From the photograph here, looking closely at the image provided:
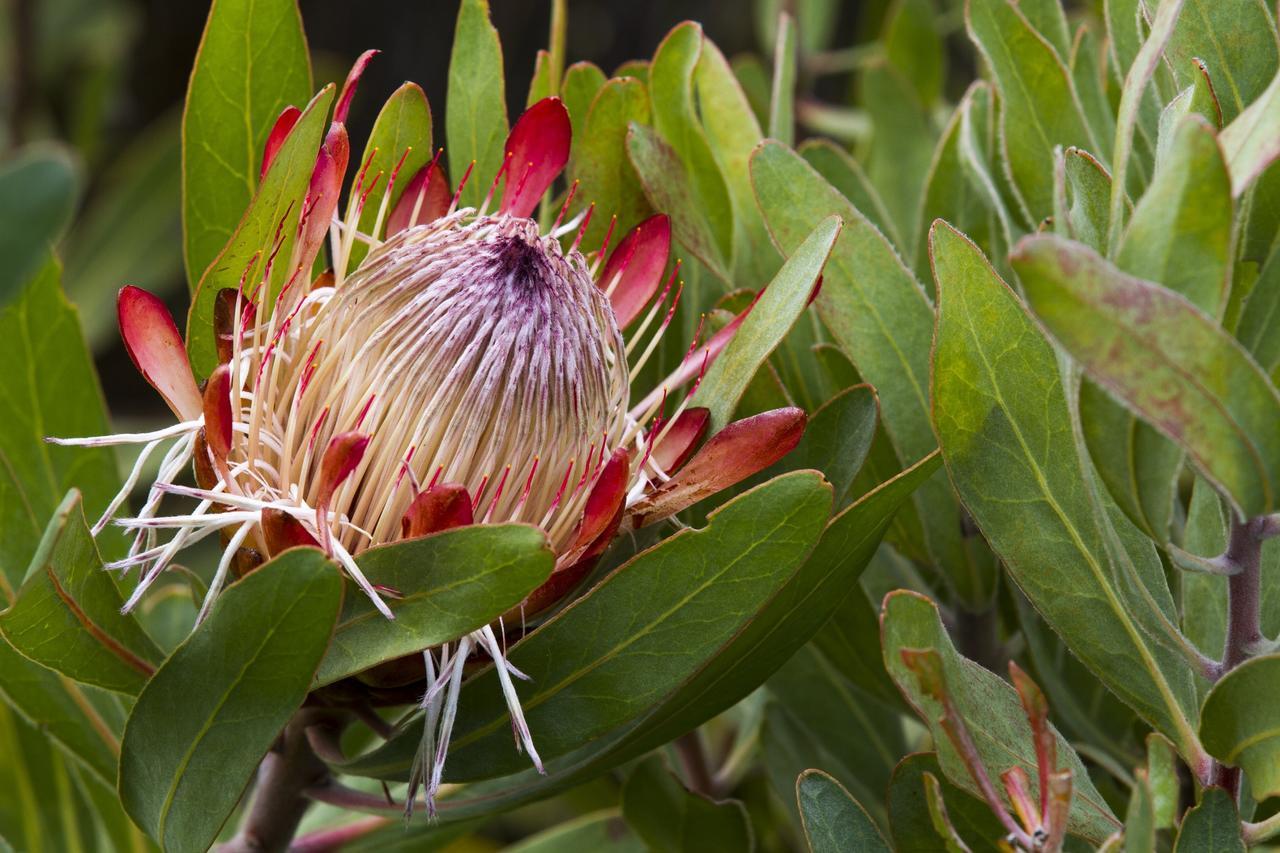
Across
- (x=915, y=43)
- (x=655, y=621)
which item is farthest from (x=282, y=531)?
(x=915, y=43)

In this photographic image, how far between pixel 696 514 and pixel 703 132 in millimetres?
279

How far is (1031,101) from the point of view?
3.07 ft

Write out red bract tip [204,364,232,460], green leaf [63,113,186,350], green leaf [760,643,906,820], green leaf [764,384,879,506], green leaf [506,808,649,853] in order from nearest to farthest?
1. red bract tip [204,364,232,460]
2. green leaf [764,384,879,506]
3. green leaf [760,643,906,820]
4. green leaf [506,808,649,853]
5. green leaf [63,113,186,350]

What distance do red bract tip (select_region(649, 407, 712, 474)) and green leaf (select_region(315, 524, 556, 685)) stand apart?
6.9 inches

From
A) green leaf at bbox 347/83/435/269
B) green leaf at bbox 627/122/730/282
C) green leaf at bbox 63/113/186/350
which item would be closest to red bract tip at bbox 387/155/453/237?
green leaf at bbox 347/83/435/269

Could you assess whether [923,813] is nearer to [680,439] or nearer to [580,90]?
[680,439]

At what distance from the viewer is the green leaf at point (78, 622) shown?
64 centimetres

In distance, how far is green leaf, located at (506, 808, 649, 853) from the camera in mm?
1120

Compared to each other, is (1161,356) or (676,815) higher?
(1161,356)

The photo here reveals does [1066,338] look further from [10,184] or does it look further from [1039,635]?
[1039,635]

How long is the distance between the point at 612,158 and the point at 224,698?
417 mm

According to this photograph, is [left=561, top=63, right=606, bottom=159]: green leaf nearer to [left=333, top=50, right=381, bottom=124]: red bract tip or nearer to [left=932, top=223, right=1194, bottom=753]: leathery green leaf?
[left=333, top=50, right=381, bottom=124]: red bract tip

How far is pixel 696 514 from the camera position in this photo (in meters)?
0.85

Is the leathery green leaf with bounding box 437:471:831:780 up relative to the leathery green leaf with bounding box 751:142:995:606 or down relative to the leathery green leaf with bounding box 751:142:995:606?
down
